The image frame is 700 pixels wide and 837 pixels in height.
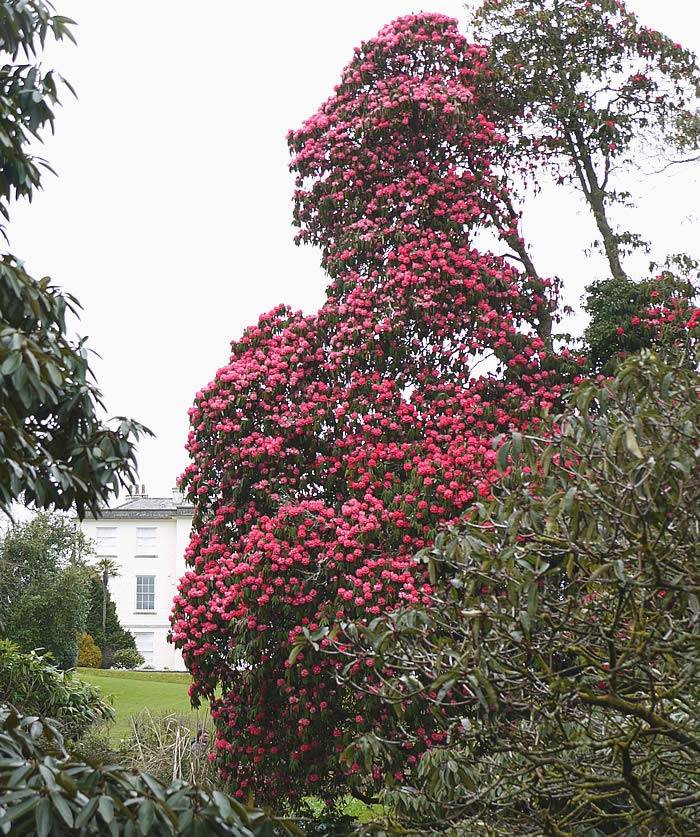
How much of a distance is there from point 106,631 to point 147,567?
21.9 ft

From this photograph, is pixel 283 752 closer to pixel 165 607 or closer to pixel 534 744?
pixel 534 744

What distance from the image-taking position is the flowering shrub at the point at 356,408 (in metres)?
8.31

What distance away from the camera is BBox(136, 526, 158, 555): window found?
40.5 metres

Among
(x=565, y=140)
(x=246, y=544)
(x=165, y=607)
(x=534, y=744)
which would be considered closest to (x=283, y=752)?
(x=246, y=544)

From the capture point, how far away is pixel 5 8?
3.98m

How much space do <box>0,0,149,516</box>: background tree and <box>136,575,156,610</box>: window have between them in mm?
36808

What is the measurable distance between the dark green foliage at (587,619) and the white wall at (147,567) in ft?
117

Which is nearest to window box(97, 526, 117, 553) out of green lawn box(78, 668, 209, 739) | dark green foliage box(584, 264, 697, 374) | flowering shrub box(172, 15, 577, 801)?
green lawn box(78, 668, 209, 739)

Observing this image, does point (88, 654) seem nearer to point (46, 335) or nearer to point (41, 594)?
point (41, 594)

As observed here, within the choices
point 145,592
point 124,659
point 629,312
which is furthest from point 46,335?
point 145,592

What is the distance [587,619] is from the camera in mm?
4391

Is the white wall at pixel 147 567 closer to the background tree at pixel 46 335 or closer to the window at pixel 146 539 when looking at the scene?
the window at pixel 146 539

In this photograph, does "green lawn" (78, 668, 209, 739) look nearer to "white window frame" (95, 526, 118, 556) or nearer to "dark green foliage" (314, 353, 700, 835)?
"dark green foliage" (314, 353, 700, 835)

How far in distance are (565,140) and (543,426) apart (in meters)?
8.32
